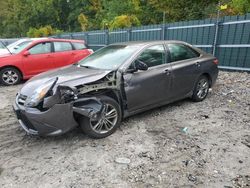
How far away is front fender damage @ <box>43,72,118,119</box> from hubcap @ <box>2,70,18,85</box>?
18.0 ft

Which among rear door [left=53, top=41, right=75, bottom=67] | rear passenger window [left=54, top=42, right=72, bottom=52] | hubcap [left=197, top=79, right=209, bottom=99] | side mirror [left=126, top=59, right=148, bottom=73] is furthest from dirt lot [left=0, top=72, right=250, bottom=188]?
A: rear passenger window [left=54, top=42, right=72, bottom=52]


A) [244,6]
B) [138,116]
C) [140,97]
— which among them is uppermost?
[244,6]

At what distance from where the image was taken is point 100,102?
379 cm

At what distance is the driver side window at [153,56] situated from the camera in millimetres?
4557

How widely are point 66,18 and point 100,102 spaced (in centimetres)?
3531

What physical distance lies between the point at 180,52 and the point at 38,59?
17.8 ft

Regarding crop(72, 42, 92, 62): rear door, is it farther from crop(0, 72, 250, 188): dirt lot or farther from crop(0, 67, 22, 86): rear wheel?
crop(0, 72, 250, 188): dirt lot

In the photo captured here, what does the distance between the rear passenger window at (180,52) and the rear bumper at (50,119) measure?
2.57 metres

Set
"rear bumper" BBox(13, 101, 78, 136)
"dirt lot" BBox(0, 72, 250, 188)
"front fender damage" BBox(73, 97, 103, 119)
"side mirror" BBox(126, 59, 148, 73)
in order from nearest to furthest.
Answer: "dirt lot" BBox(0, 72, 250, 188)
"rear bumper" BBox(13, 101, 78, 136)
"front fender damage" BBox(73, 97, 103, 119)
"side mirror" BBox(126, 59, 148, 73)

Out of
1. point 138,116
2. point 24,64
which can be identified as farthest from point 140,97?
point 24,64

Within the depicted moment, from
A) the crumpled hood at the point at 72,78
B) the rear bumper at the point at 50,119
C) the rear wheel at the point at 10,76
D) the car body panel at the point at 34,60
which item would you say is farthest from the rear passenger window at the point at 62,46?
the rear bumper at the point at 50,119

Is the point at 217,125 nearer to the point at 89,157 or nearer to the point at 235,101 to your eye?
the point at 235,101

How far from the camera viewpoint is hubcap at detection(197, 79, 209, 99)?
5656mm

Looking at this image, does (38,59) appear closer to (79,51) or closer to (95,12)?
(79,51)
